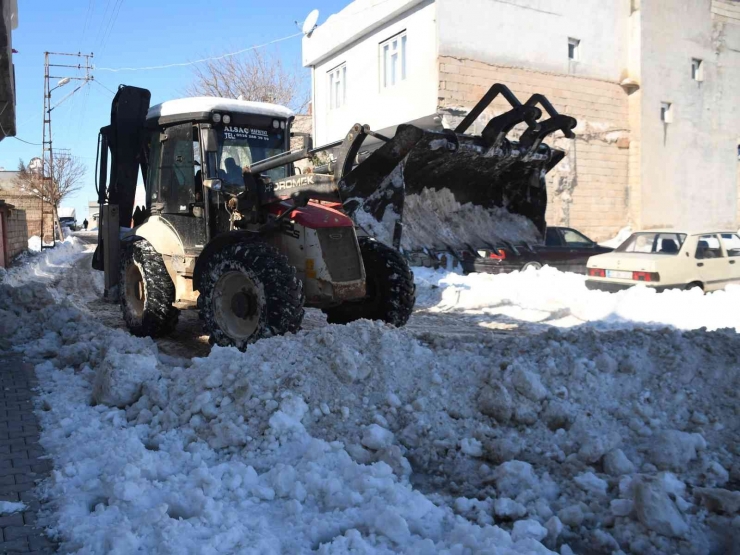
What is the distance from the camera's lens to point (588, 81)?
20.7 metres

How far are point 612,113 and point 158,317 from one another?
59.0 feet

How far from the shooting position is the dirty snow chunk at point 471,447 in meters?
4.09

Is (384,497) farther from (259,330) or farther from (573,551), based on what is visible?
(259,330)

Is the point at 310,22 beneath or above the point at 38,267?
above

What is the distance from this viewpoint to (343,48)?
71.5ft

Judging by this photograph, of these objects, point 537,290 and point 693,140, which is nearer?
point 537,290

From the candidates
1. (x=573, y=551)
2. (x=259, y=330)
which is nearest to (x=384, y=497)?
(x=573, y=551)

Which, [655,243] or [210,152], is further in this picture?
[655,243]

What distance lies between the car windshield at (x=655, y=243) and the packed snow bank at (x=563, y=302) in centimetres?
100

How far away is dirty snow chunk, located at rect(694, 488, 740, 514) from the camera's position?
10.7 ft

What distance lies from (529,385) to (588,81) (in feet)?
60.5

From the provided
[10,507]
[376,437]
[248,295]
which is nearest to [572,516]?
[376,437]

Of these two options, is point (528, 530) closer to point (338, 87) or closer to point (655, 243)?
point (655, 243)

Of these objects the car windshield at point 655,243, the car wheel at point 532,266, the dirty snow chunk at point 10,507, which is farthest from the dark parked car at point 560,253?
the dirty snow chunk at point 10,507
